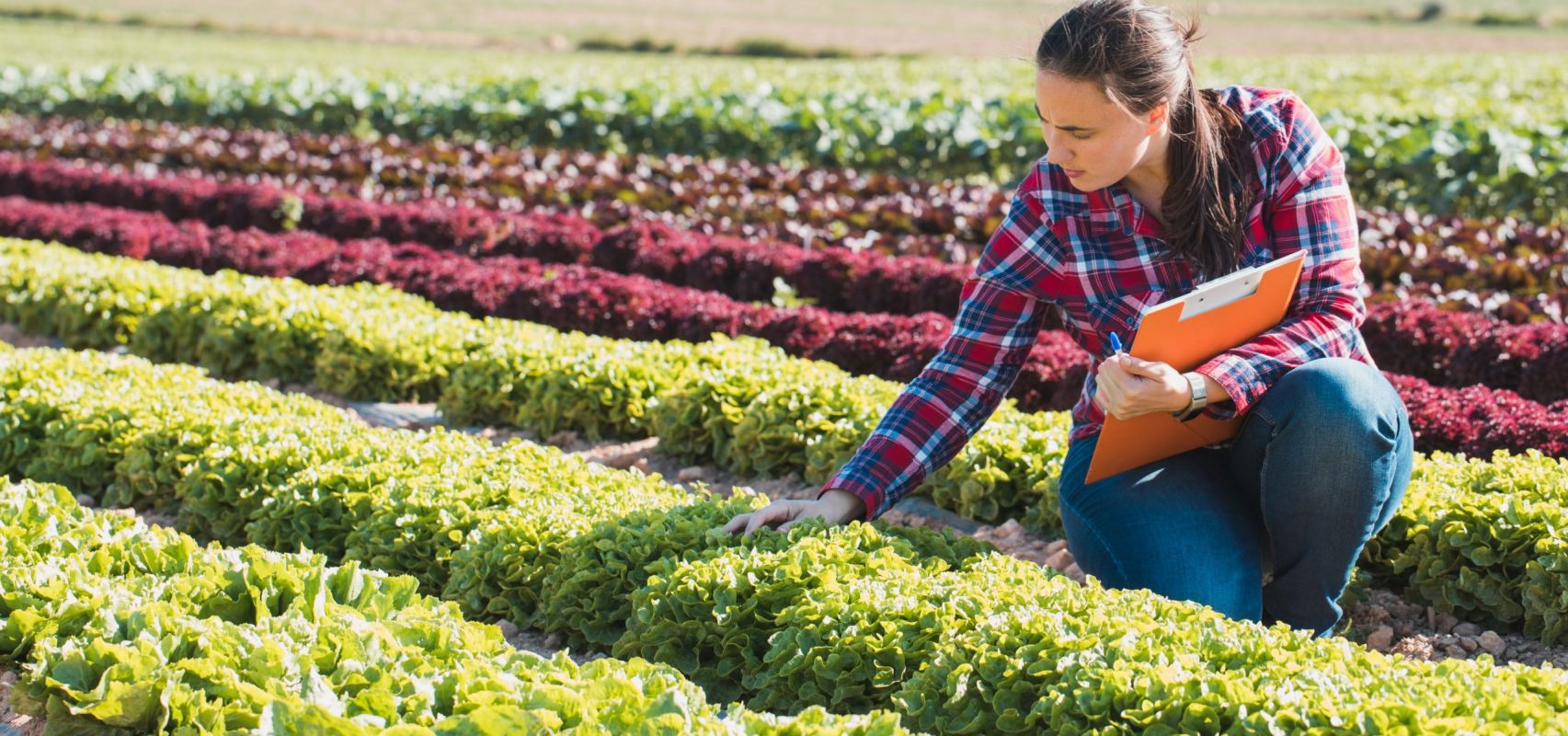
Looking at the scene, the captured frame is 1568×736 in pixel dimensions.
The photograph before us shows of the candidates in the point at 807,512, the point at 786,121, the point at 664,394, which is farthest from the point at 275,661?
the point at 786,121

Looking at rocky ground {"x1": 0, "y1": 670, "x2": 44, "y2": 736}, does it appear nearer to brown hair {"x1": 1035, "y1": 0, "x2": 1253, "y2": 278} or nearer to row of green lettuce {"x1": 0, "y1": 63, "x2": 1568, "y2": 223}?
brown hair {"x1": 1035, "y1": 0, "x2": 1253, "y2": 278}

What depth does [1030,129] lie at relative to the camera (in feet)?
49.1

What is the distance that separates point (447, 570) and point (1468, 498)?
2894 mm

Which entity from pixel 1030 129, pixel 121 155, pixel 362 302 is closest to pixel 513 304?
pixel 362 302

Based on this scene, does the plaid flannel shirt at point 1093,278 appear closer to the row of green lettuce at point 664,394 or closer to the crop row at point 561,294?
the row of green lettuce at point 664,394

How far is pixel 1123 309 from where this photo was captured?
3.58 meters

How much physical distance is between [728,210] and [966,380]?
7.96 metres

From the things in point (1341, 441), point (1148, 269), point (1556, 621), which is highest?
point (1148, 269)

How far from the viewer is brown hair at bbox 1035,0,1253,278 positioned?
10.2 feet

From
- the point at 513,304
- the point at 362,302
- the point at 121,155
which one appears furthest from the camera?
the point at 121,155

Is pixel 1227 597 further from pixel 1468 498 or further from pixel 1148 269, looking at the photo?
pixel 1468 498

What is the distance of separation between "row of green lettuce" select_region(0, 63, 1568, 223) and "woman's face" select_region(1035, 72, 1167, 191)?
1044cm

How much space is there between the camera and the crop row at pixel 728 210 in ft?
27.7

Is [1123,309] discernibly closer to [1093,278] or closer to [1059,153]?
[1093,278]
